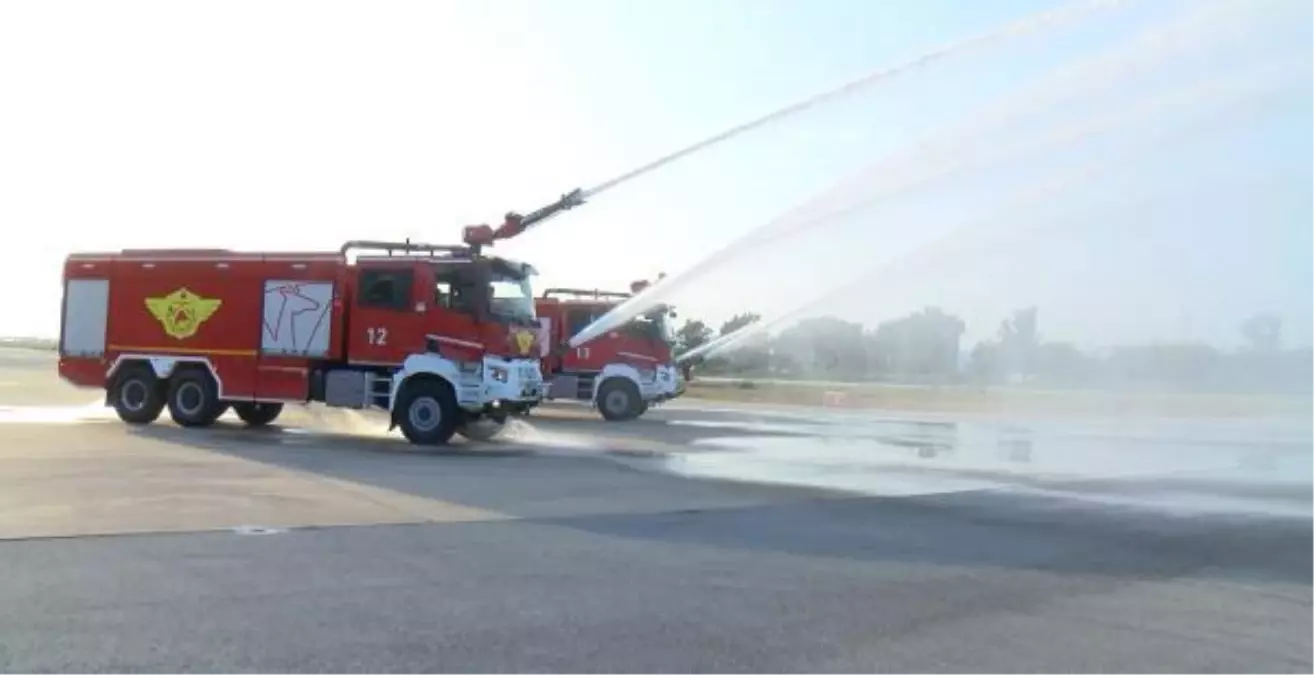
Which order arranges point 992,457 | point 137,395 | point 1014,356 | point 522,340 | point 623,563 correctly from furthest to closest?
point 1014,356 < point 137,395 < point 992,457 < point 522,340 < point 623,563

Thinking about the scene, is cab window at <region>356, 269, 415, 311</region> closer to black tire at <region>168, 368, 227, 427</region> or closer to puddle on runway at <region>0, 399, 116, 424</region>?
black tire at <region>168, 368, 227, 427</region>

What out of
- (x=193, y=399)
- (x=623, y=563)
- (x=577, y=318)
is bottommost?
(x=623, y=563)

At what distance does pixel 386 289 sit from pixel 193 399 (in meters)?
4.32

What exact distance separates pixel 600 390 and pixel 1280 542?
1977cm

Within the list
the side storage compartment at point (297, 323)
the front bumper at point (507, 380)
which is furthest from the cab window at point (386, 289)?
the front bumper at point (507, 380)

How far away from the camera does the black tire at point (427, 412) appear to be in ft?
65.3

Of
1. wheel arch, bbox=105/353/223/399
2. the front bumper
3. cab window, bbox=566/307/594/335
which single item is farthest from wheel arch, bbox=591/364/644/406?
wheel arch, bbox=105/353/223/399

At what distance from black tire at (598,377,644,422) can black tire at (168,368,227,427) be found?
1034 cm

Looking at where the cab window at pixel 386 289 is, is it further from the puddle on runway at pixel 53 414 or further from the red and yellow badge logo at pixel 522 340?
the puddle on runway at pixel 53 414

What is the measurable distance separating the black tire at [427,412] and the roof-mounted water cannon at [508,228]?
95.2 inches

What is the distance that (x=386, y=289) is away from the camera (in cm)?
2036

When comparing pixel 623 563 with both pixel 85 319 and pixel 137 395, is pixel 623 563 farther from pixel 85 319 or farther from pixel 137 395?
pixel 85 319

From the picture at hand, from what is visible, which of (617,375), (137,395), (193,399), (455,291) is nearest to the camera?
(455,291)

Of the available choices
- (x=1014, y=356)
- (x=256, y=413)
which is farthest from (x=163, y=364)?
(x=1014, y=356)
